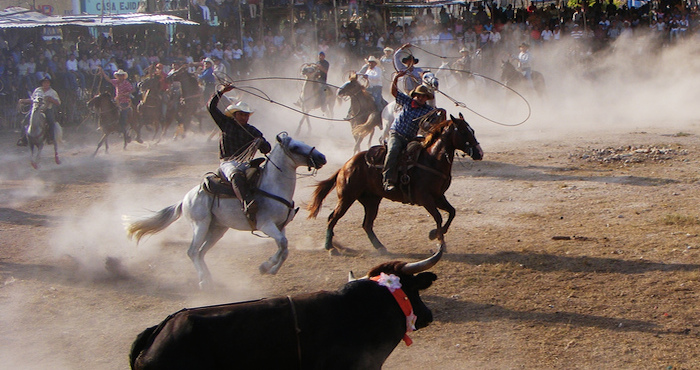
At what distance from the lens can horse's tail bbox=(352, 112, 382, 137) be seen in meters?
15.4

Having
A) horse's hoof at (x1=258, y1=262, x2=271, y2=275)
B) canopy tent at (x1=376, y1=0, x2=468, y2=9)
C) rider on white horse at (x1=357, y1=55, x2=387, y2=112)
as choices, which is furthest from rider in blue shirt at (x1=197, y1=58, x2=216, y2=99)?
horse's hoof at (x1=258, y1=262, x2=271, y2=275)

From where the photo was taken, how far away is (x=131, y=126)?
18.8m

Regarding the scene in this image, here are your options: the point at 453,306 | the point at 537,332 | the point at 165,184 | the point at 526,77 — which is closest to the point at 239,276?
the point at 453,306

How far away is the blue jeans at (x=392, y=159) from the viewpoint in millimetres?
8914

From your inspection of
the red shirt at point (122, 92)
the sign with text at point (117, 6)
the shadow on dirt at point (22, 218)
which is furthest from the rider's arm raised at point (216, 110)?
the sign with text at point (117, 6)

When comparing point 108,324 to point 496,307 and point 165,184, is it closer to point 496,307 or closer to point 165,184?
point 496,307

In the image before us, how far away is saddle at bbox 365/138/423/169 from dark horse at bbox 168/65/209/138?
1165 centimetres

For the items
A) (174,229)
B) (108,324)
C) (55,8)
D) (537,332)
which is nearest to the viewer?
(537,332)

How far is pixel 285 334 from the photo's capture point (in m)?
3.94

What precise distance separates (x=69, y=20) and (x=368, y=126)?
44.6 ft

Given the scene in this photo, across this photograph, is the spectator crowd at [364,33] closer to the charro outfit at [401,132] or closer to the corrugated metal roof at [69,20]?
the corrugated metal roof at [69,20]

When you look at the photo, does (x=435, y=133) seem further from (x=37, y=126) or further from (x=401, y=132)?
(x=37, y=126)

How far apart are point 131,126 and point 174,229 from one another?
9081 millimetres

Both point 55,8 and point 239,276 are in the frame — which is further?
point 55,8
